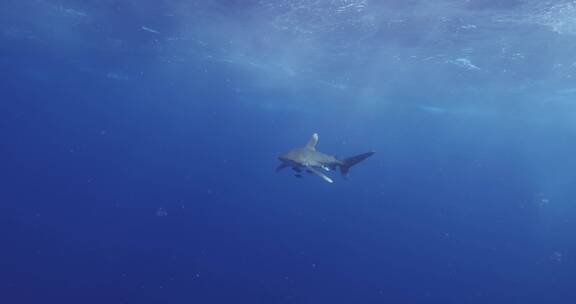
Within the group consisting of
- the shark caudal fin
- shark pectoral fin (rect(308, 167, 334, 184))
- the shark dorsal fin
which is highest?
shark pectoral fin (rect(308, 167, 334, 184))

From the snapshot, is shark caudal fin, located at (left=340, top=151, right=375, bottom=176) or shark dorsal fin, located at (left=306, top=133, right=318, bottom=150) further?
shark dorsal fin, located at (left=306, top=133, right=318, bottom=150)

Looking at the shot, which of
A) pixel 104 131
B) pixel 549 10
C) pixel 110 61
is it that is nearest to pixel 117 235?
pixel 110 61

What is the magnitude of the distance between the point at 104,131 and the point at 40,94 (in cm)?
6814

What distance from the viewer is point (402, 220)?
69312 millimetres

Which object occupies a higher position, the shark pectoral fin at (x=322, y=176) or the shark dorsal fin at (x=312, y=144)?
the shark pectoral fin at (x=322, y=176)

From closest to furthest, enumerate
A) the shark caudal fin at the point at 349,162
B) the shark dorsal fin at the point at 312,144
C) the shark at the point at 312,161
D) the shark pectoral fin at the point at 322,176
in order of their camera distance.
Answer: the shark pectoral fin at the point at 322,176 < the shark at the point at 312,161 < the shark caudal fin at the point at 349,162 < the shark dorsal fin at the point at 312,144

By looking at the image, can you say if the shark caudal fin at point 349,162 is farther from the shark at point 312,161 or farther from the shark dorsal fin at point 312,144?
the shark dorsal fin at point 312,144

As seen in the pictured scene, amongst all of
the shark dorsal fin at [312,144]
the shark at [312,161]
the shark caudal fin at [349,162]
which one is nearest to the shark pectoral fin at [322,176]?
the shark at [312,161]

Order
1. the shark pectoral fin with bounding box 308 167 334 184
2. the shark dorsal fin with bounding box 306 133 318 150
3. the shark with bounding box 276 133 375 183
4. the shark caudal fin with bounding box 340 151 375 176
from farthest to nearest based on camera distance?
1. the shark dorsal fin with bounding box 306 133 318 150
2. the shark caudal fin with bounding box 340 151 375 176
3. the shark with bounding box 276 133 375 183
4. the shark pectoral fin with bounding box 308 167 334 184

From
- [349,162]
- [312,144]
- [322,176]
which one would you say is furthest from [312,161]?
[349,162]

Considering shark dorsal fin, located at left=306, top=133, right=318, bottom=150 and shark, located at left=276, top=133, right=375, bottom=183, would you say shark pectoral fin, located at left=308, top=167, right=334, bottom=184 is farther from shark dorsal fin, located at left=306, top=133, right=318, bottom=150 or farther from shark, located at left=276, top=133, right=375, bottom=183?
shark dorsal fin, located at left=306, top=133, right=318, bottom=150

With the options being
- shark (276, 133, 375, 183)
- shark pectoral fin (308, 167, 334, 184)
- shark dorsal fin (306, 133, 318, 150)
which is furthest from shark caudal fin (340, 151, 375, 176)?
shark pectoral fin (308, 167, 334, 184)

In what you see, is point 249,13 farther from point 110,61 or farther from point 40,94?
point 40,94

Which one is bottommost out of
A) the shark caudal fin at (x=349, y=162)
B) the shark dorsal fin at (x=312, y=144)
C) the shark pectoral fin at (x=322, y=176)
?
the shark caudal fin at (x=349, y=162)
